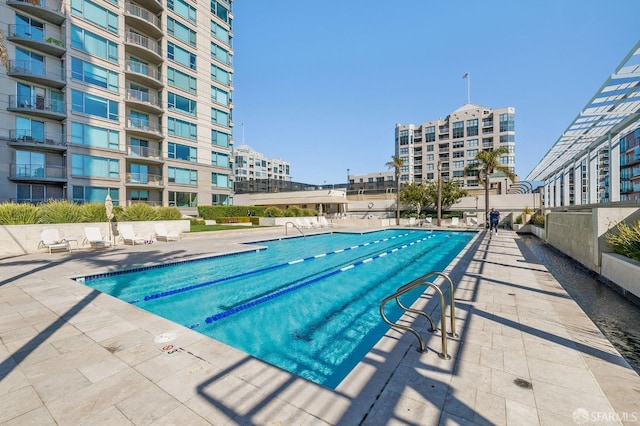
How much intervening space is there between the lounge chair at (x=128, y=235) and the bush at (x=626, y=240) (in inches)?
664

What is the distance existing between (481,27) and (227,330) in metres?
20.2

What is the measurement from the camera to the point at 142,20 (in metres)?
24.3

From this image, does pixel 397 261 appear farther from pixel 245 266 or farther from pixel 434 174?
pixel 434 174

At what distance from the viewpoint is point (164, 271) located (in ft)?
30.0

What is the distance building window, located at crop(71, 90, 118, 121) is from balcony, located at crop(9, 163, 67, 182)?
4.51m

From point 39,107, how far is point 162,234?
14.7m

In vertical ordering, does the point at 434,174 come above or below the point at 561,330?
above

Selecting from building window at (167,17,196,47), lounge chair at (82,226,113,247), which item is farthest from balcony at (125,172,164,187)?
building window at (167,17,196,47)

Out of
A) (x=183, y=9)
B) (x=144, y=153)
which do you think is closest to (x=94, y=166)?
(x=144, y=153)

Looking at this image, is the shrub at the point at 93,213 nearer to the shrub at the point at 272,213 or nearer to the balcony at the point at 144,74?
the shrub at the point at 272,213

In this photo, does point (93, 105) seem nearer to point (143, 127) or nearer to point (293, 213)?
point (143, 127)

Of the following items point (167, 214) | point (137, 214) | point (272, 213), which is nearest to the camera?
point (137, 214)

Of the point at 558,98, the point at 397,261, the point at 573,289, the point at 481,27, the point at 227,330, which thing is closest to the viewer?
the point at 227,330

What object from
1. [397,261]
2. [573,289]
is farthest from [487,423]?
[397,261]
